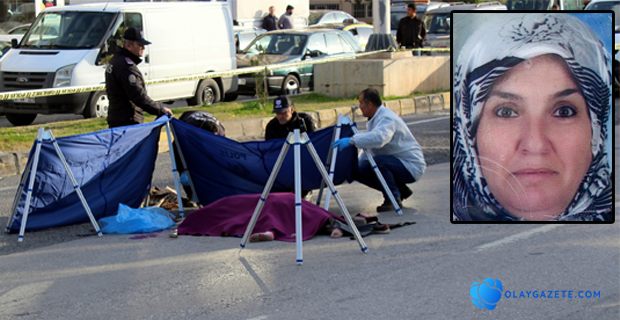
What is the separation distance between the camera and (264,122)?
1781cm

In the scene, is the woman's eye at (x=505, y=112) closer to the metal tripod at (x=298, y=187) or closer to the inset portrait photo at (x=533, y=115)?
the inset portrait photo at (x=533, y=115)

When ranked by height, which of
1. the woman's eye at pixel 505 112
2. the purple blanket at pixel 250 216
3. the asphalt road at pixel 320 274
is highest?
the woman's eye at pixel 505 112

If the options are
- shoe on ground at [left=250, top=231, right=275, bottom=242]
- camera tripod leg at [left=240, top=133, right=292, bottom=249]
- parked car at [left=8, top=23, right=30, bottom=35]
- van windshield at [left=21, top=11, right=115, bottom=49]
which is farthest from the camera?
parked car at [left=8, top=23, right=30, bottom=35]

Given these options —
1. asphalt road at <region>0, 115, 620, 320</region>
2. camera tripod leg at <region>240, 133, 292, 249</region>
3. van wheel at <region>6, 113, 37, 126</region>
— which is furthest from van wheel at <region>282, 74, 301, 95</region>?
camera tripod leg at <region>240, 133, 292, 249</region>

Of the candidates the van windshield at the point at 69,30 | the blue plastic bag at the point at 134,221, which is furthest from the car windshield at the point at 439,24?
the blue plastic bag at the point at 134,221

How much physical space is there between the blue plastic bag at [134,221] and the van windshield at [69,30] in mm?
9549

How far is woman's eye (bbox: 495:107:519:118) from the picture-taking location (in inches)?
245

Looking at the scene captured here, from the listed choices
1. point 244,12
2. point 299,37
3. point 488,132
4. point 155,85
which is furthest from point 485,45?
point 244,12

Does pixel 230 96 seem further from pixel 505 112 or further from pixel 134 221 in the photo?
pixel 505 112

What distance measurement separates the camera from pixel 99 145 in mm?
10562

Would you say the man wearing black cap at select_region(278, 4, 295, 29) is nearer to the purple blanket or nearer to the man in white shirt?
the man in white shirt

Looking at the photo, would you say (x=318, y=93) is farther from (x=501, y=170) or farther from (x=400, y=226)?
(x=501, y=170)

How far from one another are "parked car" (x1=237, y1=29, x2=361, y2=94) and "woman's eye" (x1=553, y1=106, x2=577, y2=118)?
663 inches

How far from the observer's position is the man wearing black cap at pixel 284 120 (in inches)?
439
